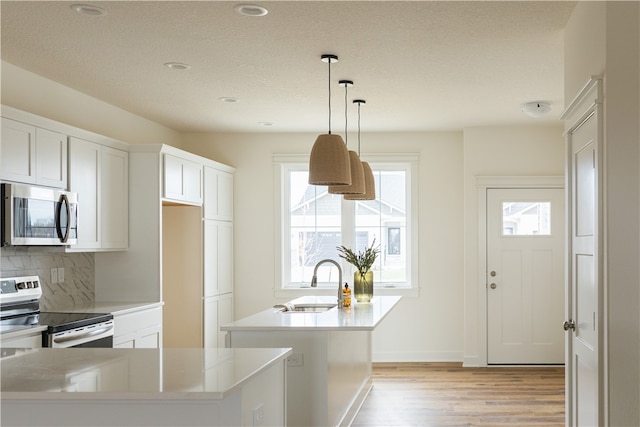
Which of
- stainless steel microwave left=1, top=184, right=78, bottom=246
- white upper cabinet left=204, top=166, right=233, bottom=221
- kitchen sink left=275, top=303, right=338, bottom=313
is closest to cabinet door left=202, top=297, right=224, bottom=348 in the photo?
white upper cabinet left=204, top=166, right=233, bottom=221

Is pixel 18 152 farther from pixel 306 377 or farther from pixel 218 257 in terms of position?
pixel 218 257

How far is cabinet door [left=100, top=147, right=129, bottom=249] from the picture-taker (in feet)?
17.3

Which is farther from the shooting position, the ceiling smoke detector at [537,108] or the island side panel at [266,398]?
→ the ceiling smoke detector at [537,108]

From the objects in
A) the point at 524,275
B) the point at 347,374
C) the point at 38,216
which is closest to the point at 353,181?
the point at 347,374

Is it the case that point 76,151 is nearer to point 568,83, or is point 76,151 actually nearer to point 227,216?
point 227,216

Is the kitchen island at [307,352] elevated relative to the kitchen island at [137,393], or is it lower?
lower

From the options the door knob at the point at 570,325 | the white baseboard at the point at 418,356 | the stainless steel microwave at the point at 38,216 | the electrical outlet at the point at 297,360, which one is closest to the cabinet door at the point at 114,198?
the stainless steel microwave at the point at 38,216

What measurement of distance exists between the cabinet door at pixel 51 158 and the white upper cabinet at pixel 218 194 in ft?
6.98

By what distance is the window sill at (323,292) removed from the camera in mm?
7543

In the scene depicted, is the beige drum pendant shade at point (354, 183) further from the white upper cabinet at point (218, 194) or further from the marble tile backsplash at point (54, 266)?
the white upper cabinet at point (218, 194)

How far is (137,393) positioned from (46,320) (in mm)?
2637

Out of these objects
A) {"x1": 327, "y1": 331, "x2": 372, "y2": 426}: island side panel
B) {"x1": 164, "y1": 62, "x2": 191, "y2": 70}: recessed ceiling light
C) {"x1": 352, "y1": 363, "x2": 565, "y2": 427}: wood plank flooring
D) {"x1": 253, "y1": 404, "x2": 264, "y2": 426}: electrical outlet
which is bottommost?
{"x1": 352, "y1": 363, "x2": 565, "y2": 427}: wood plank flooring

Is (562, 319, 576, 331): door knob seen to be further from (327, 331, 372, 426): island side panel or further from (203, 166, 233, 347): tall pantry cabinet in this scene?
(203, 166, 233, 347): tall pantry cabinet

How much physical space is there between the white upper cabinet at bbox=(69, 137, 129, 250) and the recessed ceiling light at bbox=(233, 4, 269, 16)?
1936 millimetres
